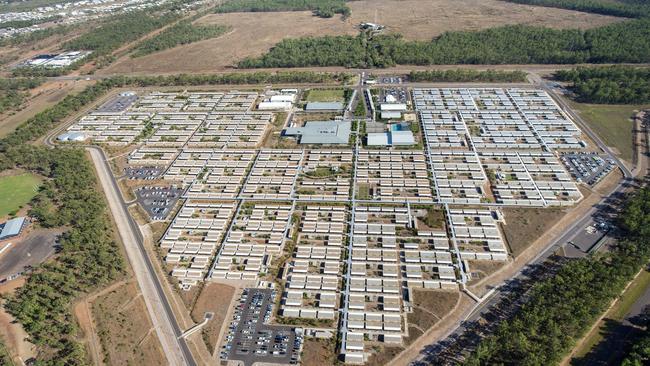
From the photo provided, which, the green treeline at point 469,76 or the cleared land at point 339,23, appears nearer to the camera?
the green treeline at point 469,76

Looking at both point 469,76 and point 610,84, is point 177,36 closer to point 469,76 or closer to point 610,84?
point 469,76

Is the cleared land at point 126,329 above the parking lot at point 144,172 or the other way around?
the other way around

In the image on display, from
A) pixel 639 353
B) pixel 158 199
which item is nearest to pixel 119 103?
pixel 158 199

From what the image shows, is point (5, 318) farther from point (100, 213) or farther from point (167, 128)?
point (167, 128)

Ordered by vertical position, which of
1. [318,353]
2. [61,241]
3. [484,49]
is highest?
[484,49]

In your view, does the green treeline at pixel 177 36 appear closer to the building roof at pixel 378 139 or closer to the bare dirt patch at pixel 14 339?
the building roof at pixel 378 139

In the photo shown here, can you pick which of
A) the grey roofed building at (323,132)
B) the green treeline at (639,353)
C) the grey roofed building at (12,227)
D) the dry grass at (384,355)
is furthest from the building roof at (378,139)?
the grey roofed building at (12,227)

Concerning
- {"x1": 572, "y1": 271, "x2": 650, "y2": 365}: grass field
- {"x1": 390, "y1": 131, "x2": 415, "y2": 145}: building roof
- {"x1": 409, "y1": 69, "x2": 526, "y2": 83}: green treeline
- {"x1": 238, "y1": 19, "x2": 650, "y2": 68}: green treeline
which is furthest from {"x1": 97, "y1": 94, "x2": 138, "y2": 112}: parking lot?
{"x1": 572, "y1": 271, "x2": 650, "y2": 365}: grass field

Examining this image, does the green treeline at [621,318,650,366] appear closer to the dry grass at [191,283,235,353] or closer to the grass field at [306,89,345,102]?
the dry grass at [191,283,235,353]
